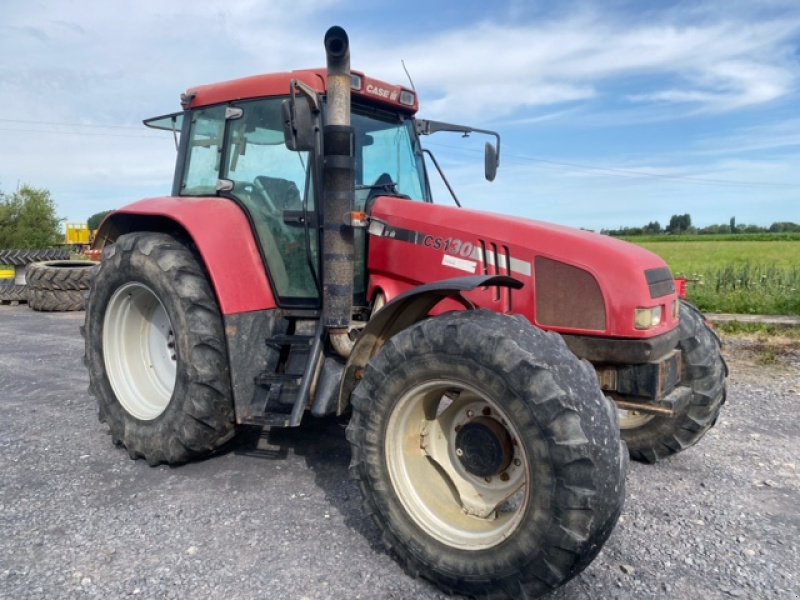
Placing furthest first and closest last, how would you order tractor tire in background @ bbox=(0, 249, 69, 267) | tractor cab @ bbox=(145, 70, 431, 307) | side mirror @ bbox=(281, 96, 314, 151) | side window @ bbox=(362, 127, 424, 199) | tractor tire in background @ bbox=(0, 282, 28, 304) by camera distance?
tractor tire in background @ bbox=(0, 249, 69, 267) < tractor tire in background @ bbox=(0, 282, 28, 304) < side window @ bbox=(362, 127, 424, 199) < tractor cab @ bbox=(145, 70, 431, 307) < side mirror @ bbox=(281, 96, 314, 151)

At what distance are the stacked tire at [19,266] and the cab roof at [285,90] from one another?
10.6m

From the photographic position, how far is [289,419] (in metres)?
3.43

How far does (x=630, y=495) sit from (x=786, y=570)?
0.89 metres

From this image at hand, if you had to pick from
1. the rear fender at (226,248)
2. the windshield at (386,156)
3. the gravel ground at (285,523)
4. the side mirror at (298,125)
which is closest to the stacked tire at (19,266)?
the gravel ground at (285,523)

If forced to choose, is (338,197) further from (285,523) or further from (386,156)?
(285,523)

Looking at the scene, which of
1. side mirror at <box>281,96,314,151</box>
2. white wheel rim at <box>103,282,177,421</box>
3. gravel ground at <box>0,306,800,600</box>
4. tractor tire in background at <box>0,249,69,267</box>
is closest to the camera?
gravel ground at <box>0,306,800,600</box>

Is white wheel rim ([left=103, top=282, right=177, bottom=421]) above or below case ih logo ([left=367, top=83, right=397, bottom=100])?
below

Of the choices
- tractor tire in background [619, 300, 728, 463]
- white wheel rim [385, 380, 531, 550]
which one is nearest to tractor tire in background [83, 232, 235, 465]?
white wheel rim [385, 380, 531, 550]

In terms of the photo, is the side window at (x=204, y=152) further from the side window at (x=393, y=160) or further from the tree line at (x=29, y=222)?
the tree line at (x=29, y=222)

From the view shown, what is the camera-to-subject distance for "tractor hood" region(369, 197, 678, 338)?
2.98 meters

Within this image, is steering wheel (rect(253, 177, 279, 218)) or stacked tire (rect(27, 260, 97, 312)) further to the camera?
stacked tire (rect(27, 260, 97, 312))

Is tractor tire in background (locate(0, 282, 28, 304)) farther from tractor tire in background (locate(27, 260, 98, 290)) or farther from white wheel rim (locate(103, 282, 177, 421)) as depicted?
white wheel rim (locate(103, 282, 177, 421))

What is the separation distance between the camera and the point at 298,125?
10.3ft

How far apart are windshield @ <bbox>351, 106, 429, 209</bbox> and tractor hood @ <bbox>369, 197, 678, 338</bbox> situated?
37 cm
